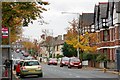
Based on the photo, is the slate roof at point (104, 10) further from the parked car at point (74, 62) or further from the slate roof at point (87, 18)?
the slate roof at point (87, 18)

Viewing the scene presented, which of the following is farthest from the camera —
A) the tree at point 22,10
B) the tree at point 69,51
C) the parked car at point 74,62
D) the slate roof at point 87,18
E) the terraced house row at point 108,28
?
the tree at point 69,51

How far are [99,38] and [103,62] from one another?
1202 cm

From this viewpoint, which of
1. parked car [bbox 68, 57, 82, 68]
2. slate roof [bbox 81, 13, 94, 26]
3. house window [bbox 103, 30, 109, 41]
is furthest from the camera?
slate roof [bbox 81, 13, 94, 26]

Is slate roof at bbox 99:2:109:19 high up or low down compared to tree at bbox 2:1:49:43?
up

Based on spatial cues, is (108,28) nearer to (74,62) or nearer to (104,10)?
(104,10)

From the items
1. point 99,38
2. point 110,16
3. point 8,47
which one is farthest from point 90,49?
point 8,47

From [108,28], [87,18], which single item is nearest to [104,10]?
[108,28]

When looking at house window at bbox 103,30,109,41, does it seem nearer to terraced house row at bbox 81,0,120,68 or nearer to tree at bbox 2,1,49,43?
terraced house row at bbox 81,0,120,68

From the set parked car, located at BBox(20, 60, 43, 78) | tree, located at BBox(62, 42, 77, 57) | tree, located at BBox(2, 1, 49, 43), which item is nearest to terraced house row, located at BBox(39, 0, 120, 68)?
tree, located at BBox(62, 42, 77, 57)

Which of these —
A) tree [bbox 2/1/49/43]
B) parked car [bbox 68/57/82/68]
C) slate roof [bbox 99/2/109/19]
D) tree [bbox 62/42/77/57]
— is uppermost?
slate roof [bbox 99/2/109/19]

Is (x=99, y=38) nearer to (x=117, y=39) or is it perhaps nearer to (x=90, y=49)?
(x=90, y=49)

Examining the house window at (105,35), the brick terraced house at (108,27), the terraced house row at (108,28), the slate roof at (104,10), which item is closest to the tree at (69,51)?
the terraced house row at (108,28)

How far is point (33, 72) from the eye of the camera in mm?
38250

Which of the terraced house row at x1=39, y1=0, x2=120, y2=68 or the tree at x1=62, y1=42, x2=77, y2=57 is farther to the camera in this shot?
the tree at x1=62, y1=42, x2=77, y2=57
